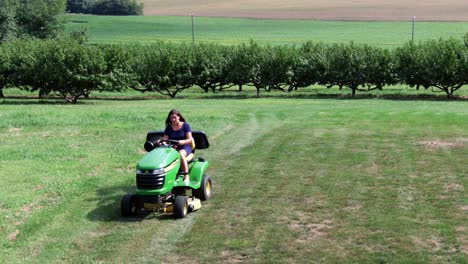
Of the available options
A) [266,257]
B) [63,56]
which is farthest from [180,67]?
[266,257]

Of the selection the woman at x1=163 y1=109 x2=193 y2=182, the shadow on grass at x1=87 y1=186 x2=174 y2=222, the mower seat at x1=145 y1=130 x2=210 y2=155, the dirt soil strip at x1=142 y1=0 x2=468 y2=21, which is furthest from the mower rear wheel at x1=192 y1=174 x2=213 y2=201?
the dirt soil strip at x1=142 y1=0 x2=468 y2=21

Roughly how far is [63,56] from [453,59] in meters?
24.2

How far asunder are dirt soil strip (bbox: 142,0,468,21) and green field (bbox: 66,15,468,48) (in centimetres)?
145

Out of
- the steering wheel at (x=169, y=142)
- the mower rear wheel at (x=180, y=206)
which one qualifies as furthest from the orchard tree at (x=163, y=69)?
the mower rear wheel at (x=180, y=206)

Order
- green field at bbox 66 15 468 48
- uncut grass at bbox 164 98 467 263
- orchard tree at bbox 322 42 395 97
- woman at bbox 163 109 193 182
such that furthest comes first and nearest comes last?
1. green field at bbox 66 15 468 48
2. orchard tree at bbox 322 42 395 97
3. woman at bbox 163 109 193 182
4. uncut grass at bbox 164 98 467 263

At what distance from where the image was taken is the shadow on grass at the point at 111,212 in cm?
1120

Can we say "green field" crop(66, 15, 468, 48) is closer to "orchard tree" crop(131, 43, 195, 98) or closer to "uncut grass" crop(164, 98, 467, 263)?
"orchard tree" crop(131, 43, 195, 98)

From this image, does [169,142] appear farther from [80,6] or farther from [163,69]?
[80,6]

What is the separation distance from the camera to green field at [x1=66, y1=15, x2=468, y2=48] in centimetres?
8594

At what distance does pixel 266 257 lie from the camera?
29.8ft

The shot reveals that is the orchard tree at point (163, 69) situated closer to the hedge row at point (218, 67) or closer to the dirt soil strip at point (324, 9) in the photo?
A: the hedge row at point (218, 67)

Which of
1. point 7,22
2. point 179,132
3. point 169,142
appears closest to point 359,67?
point 179,132

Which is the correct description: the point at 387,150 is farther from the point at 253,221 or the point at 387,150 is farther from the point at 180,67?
the point at 180,67

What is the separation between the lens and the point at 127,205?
1116 cm
